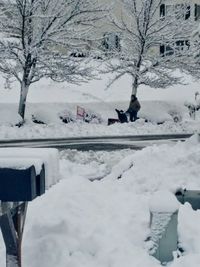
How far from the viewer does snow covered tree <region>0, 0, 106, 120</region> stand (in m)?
26.6

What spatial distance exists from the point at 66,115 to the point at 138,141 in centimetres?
1032

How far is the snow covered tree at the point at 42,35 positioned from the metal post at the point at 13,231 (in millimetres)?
20743

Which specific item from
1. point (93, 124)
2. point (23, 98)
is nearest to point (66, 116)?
point (93, 124)

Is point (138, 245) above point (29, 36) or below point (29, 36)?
below

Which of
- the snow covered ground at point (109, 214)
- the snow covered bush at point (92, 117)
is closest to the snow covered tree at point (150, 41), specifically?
the snow covered bush at point (92, 117)

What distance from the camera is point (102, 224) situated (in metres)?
7.33

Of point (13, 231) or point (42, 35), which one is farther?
point (42, 35)

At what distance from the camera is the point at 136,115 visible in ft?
103

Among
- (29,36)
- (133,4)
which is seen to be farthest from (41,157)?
(133,4)

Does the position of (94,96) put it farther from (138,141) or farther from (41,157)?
(41,157)

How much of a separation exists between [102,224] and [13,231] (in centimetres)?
174

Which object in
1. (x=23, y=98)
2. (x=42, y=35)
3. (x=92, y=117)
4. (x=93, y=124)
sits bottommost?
(x=93, y=124)

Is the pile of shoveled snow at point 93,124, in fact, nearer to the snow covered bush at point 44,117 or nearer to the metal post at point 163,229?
the snow covered bush at point 44,117

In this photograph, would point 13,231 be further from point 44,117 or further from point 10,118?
point 44,117
